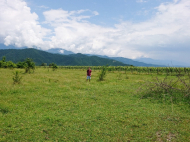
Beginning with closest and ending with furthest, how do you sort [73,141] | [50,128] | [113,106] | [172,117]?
[73,141] < [50,128] < [172,117] < [113,106]

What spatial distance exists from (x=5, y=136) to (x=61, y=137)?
7.67 feet

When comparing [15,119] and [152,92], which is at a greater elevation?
[152,92]

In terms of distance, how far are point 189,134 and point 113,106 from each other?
458cm

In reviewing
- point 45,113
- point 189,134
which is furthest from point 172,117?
point 45,113

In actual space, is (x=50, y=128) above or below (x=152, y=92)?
below

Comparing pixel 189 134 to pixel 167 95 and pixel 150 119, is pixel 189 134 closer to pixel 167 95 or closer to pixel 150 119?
pixel 150 119

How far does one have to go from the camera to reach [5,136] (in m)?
5.55

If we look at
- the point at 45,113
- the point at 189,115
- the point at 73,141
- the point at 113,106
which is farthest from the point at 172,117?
the point at 45,113

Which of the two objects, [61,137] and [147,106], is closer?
[61,137]

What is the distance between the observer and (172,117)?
25.0 ft

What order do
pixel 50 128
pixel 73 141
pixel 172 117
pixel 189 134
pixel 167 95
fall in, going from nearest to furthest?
1. pixel 73 141
2. pixel 189 134
3. pixel 50 128
4. pixel 172 117
5. pixel 167 95

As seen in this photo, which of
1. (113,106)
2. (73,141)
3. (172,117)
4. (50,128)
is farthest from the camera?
(113,106)

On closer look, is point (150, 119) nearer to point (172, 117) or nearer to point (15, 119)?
point (172, 117)

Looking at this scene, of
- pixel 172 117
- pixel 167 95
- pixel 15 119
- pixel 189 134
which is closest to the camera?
pixel 189 134
